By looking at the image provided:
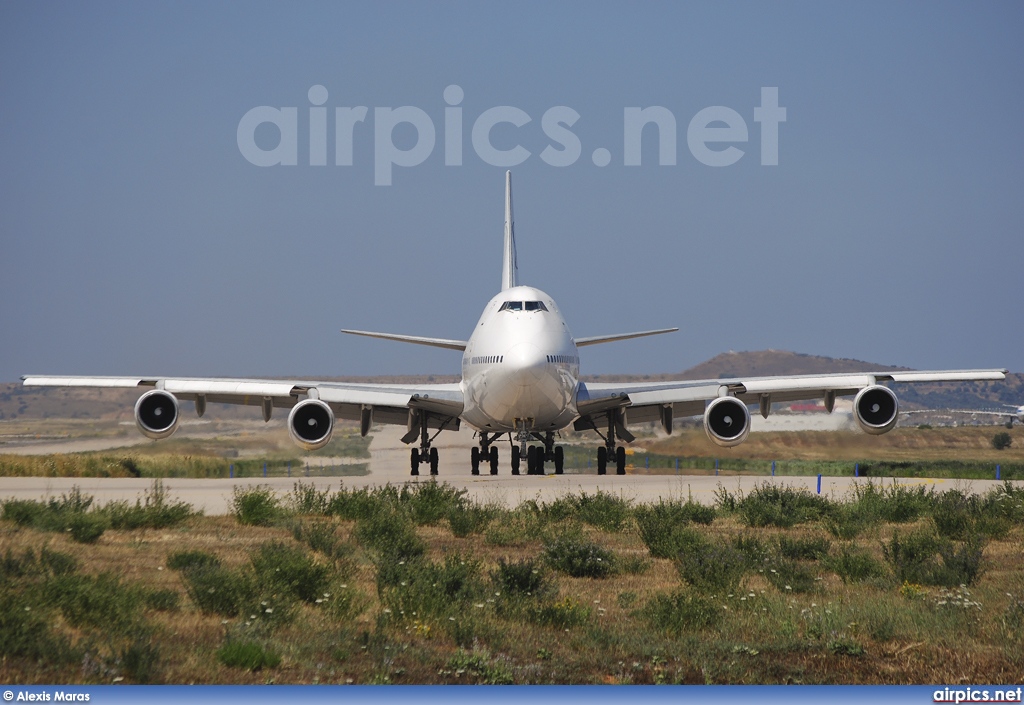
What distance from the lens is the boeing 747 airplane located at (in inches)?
1113

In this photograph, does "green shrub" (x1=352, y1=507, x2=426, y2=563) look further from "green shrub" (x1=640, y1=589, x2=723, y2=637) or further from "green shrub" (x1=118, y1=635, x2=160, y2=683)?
"green shrub" (x1=118, y1=635, x2=160, y2=683)

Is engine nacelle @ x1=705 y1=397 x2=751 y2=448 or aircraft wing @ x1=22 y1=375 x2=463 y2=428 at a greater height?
aircraft wing @ x1=22 y1=375 x2=463 y2=428

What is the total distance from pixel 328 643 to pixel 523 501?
13.9 metres

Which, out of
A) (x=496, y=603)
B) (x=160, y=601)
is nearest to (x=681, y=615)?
(x=496, y=603)

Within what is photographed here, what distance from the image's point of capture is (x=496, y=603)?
11492mm

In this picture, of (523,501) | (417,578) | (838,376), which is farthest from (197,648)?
(838,376)

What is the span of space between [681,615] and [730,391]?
20.6 meters

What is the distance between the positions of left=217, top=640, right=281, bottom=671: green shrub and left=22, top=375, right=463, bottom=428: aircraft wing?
20.5 m

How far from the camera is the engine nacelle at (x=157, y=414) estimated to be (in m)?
29.1

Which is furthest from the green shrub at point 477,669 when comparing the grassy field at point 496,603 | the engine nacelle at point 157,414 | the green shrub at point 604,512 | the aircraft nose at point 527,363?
the engine nacelle at point 157,414

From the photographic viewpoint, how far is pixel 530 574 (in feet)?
40.5

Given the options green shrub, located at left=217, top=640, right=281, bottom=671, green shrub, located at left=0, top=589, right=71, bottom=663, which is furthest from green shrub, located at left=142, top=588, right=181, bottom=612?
green shrub, located at left=217, top=640, right=281, bottom=671

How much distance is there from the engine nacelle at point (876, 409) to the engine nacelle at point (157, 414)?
1756 centimetres

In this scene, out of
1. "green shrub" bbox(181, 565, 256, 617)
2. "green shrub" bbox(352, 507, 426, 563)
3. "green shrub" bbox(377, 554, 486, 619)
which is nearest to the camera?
"green shrub" bbox(377, 554, 486, 619)
